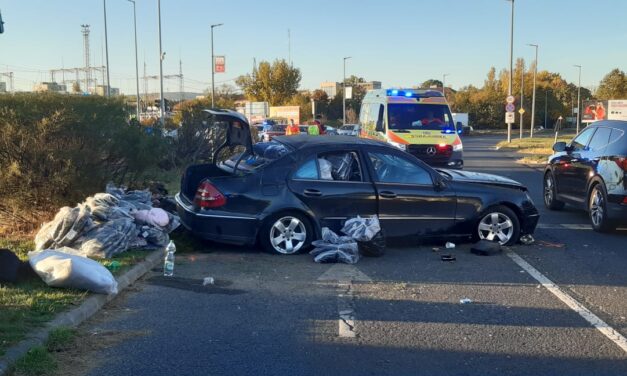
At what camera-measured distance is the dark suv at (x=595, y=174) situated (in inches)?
354

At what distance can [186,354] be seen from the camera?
442cm

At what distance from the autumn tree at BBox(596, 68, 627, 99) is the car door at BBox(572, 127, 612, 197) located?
48383 millimetres

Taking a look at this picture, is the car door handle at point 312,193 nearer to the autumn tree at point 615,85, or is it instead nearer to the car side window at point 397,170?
the car side window at point 397,170

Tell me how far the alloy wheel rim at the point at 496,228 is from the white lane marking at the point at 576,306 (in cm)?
61

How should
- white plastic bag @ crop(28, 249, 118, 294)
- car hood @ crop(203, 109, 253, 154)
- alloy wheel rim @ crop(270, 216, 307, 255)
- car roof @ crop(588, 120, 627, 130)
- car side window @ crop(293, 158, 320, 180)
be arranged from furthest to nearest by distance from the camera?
1. car roof @ crop(588, 120, 627, 130)
2. car hood @ crop(203, 109, 253, 154)
3. car side window @ crop(293, 158, 320, 180)
4. alloy wheel rim @ crop(270, 216, 307, 255)
5. white plastic bag @ crop(28, 249, 118, 294)

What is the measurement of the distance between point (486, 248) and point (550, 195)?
463 cm

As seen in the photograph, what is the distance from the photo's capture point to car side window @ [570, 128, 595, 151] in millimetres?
10555

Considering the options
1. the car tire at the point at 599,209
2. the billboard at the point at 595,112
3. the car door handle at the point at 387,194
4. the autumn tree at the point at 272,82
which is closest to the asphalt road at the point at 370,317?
the car door handle at the point at 387,194

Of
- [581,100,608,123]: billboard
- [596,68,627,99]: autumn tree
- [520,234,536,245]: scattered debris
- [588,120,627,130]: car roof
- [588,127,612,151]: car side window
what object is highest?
[596,68,627,99]: autumn tree

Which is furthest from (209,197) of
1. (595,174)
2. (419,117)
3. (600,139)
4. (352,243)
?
(419,117)

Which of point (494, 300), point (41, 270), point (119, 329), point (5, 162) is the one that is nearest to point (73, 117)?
point (5, 162)

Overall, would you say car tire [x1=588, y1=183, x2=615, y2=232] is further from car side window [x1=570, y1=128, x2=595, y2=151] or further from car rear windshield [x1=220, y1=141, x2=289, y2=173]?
car rear windshield [x1=220, y1=141, x2=289, y2=173]

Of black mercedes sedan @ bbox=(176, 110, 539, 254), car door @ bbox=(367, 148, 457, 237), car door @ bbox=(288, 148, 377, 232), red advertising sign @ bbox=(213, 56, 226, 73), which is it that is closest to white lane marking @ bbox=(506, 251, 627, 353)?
black mercedes sedan @ bbox=(176, 110, 539, 254)

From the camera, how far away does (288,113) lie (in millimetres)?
53906
